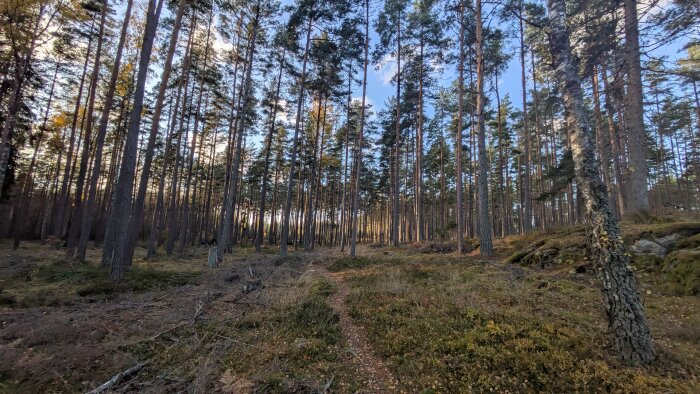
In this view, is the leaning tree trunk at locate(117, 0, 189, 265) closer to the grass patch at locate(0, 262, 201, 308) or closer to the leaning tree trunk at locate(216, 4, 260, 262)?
the grass patch at locate(0, 262, 201, 308)

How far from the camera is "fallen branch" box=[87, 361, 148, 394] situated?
Answer: 341 centimetres

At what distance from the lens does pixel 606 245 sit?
3885 mm

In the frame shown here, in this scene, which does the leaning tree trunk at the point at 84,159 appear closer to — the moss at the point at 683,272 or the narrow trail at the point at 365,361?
the narrow trail at the point at 365,361

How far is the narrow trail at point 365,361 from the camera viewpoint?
3748 mm

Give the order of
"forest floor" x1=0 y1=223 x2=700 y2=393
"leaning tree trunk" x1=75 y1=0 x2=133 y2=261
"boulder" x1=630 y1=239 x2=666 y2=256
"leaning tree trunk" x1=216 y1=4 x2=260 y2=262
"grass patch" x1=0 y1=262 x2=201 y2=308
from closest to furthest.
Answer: "forest floor" x1=0 y1=223 x2=700 y2=393
"grass patch" x1=0 y1=262 x2=201 y2=308
"boulder" x1=630 y1=239 x2=666 y2=256
"leaning tree trunk" x1=75 y1=0 x2=133 y2=261
"leaning tree trunk" x1=216 y1=4 x2=260 y2=262

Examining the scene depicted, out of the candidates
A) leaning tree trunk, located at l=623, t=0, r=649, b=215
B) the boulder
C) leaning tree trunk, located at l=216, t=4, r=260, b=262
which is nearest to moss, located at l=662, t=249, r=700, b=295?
the boulder

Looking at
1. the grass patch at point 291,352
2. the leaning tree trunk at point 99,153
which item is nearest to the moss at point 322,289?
the grass patch at point 291,352

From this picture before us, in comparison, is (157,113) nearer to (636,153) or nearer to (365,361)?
(365,361)

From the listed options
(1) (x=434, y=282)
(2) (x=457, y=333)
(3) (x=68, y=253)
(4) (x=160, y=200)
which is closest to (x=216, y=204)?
(4) (x=160, y=200)

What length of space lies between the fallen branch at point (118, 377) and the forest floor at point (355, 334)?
55 mm

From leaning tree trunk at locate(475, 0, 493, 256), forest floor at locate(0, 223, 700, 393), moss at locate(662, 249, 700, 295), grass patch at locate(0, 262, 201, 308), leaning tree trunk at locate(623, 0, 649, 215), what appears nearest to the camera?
forest floor at locate(0, 223, 700, 393)

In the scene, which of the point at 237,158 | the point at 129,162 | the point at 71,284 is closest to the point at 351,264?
the point at 237,158

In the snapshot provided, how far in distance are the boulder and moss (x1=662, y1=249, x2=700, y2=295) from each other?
0.52 meters

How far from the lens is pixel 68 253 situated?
13391 mm
